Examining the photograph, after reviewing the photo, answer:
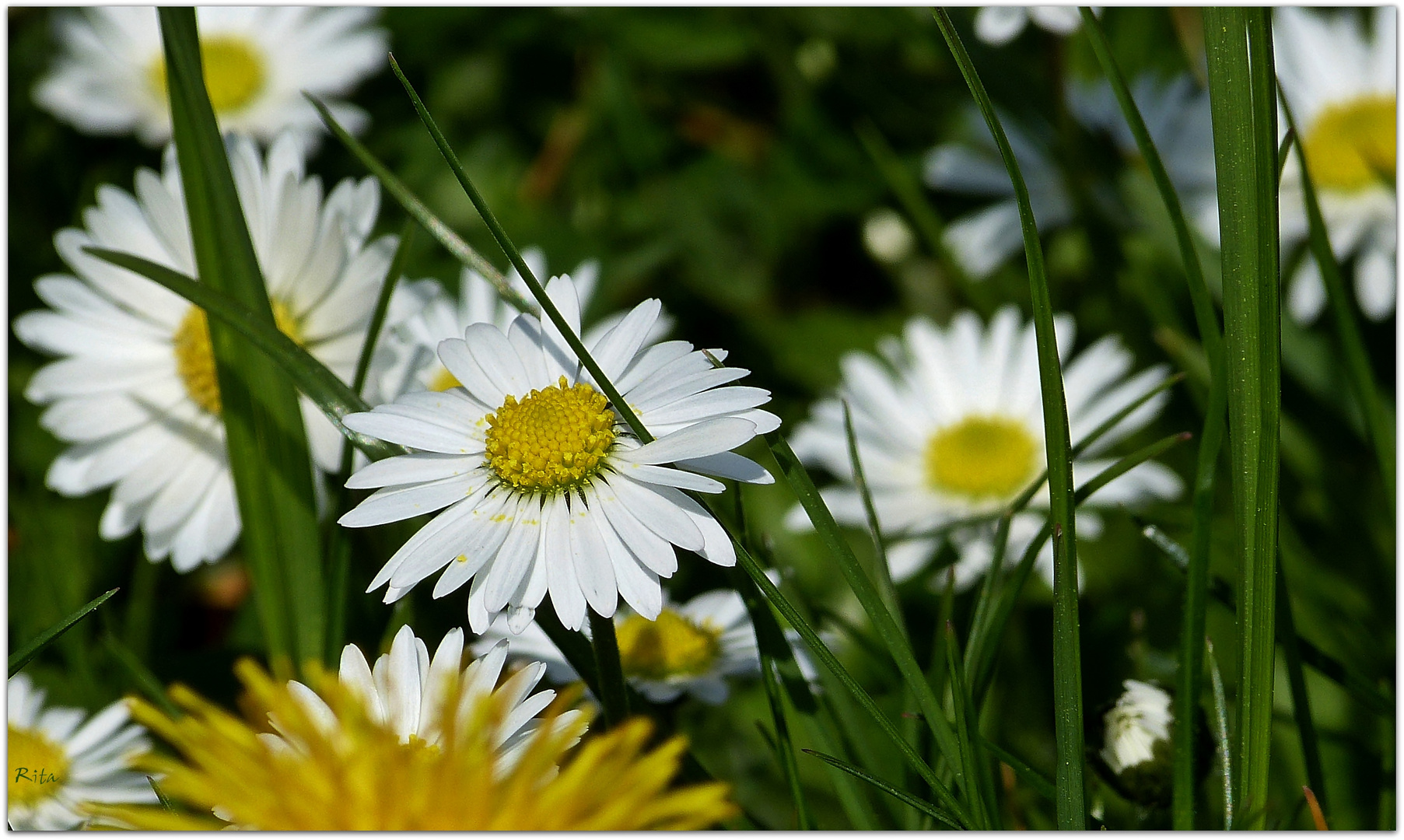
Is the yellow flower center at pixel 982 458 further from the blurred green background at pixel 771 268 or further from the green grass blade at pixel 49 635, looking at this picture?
the green grass blade at pixel 49 635

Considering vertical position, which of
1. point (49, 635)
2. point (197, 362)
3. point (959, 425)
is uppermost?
point (959, 425)

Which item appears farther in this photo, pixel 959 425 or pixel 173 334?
pixel 959 425

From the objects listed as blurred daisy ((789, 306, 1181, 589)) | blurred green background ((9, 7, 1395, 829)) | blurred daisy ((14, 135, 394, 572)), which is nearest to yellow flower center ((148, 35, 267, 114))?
blurred green background ((9, 7, 1395, 829))

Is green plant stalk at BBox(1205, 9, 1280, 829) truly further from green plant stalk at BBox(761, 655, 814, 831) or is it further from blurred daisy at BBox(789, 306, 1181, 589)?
blurred daisy at BBox(789, 306, 1181, 589)

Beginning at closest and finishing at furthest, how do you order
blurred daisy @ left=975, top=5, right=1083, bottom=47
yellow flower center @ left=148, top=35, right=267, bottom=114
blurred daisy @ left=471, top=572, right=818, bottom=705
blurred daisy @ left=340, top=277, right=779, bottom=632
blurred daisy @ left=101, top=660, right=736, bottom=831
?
blurred daisy @ left=101, top=660, right=736, bottom=831 < blurred daisy @ left=340, top=277, right=779, bottom=632 < blurred daisy @ left=471, top=572, right=818, bottom=705 < blurred daisy @ left=975, top=5, right=1083, bottom=47 < yellow flower center @ left=148, top=35, right=267, bottom=114

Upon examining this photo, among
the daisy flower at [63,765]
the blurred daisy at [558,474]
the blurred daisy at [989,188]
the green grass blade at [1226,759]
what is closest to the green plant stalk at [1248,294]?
the green grass blade at [1226,759]

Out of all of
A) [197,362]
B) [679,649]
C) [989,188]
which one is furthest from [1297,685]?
[989,188]

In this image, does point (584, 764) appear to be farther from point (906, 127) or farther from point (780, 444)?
point (906, 127)

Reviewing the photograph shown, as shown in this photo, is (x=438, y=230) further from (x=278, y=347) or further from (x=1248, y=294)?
(x=1248, y=294)
